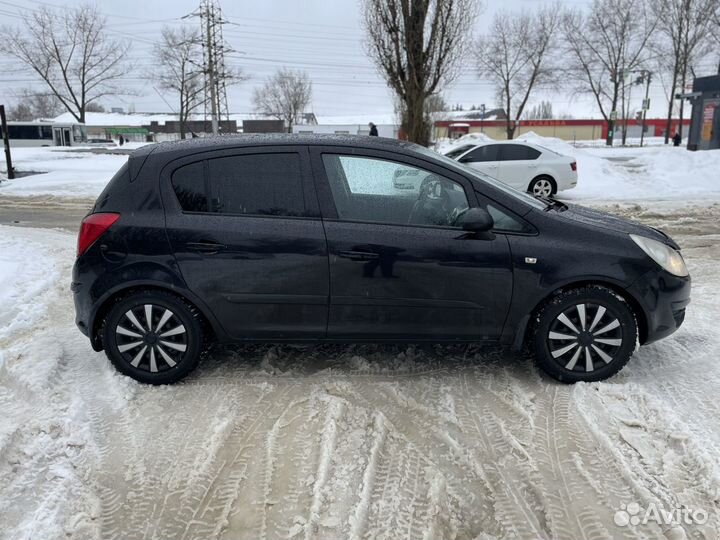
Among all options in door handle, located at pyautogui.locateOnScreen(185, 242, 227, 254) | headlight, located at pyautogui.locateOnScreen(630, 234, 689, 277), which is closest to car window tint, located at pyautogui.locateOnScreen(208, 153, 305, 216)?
door handle, located at pyautogui.locateOnScreen(185, 242, 227, 254)

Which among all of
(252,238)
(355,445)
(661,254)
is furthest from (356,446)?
(661,254)

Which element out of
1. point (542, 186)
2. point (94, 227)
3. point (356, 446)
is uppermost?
point (94, 227)

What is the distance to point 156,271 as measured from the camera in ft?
12.3

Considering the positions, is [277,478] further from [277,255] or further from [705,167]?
[705,167]

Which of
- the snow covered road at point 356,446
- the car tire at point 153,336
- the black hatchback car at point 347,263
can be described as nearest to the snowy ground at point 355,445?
the snow covered road at point 356,446

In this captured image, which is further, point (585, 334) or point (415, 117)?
point (415, 117)

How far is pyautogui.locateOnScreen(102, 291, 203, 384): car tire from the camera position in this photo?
380 cm

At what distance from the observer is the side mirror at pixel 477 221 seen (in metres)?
3.59

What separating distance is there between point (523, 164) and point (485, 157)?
3.04 ft

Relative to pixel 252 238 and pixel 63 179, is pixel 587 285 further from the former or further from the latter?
pixel 63 179

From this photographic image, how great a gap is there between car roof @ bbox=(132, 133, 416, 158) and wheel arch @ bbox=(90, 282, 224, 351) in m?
0.94

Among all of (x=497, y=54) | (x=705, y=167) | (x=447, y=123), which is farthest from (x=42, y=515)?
(x=447, y=123)

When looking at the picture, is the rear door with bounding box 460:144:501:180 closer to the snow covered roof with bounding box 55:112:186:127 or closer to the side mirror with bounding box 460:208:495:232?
the side mirror with bounding box 460:208:495:232

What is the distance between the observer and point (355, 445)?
10.4 feet
